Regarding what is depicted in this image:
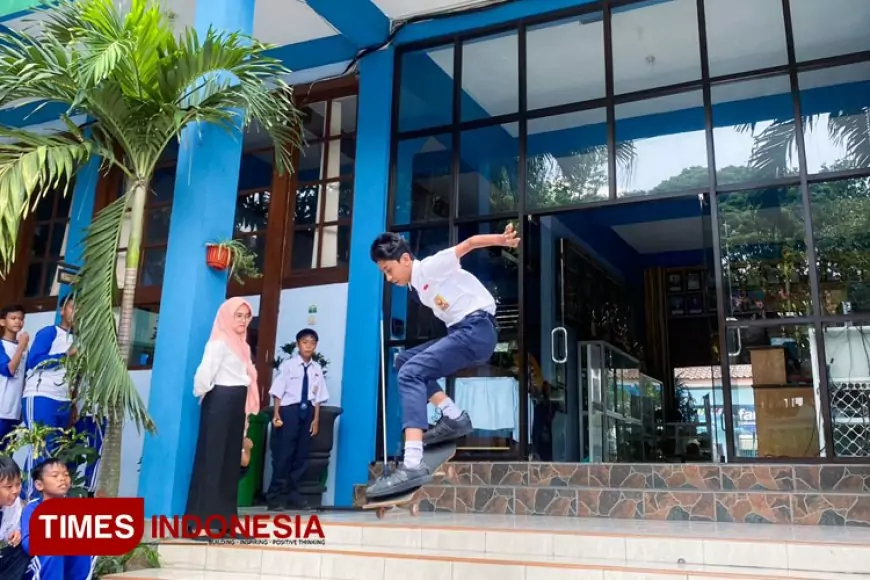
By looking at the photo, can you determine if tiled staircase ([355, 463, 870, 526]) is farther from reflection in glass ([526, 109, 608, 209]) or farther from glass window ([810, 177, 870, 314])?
reflection in glass ([526, 109, 608, 209])

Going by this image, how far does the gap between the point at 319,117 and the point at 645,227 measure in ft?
15.0

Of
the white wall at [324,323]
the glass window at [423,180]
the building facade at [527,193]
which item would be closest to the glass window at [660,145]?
the building facade at [527,193]

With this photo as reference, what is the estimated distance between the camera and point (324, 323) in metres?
6.36

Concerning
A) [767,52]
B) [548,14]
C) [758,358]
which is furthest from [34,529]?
[767,52]

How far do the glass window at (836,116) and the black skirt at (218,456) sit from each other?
4.30 meters

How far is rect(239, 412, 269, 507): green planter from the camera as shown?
5934 millimetres

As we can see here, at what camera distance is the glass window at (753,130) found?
5.36m

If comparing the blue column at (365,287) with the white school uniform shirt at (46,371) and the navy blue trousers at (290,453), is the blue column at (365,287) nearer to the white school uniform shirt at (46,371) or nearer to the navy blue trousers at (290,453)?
the navy blue trousers at (290,453)

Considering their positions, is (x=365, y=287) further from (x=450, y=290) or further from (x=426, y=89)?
(x=450, y=290)

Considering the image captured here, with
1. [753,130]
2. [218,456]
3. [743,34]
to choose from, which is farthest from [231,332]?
[743,34]

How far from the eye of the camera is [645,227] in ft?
30.8

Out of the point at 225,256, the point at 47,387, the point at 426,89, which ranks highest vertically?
the point at 426,89

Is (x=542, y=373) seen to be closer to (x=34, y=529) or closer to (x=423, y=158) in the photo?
(x=423, y=158)

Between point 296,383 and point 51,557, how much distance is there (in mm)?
2581
